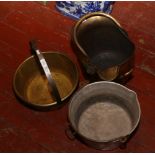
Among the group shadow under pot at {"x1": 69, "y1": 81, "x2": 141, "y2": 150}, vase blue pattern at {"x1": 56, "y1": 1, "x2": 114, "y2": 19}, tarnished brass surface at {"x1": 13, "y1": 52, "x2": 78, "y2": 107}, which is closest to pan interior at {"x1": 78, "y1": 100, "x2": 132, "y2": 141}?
shadow under pot at {"x1": 69, "y1": 81, "x2": 141, "y2": 150}

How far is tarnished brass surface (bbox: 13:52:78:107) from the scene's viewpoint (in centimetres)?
173

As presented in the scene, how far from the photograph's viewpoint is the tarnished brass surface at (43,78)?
5.67 feet

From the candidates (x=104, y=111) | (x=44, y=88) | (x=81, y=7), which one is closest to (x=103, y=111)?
(x=104, y=111)

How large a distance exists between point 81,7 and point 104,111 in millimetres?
761

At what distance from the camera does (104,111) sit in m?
1.65

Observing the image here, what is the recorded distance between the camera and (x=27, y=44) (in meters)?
2.01

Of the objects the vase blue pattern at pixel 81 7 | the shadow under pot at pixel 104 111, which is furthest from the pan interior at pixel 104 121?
the vase blue pattern at pixel 81 7

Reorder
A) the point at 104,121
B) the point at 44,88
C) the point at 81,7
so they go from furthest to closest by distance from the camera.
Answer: the point at 81,7, the point at 44,88, the point at 104,121

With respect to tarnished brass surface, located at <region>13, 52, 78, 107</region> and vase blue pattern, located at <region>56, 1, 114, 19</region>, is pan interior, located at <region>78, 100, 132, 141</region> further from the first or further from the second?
vase blue pattern, located at <region>56, 1, 114, 19</region>

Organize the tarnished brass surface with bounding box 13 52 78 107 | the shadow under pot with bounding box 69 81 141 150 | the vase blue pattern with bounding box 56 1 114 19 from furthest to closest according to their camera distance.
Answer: the vase blue pattern with bounding box 56 1 114 19 → the tarnished brass surface with bounding box 13 52 78 107 → the shadow under pot with bounding box 69 81 141 150

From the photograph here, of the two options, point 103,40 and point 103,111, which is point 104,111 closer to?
point 103,111

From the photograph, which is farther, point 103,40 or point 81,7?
point 81,7

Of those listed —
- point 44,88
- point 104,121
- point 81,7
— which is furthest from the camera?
point 81,7

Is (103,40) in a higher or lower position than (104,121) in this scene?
higher
